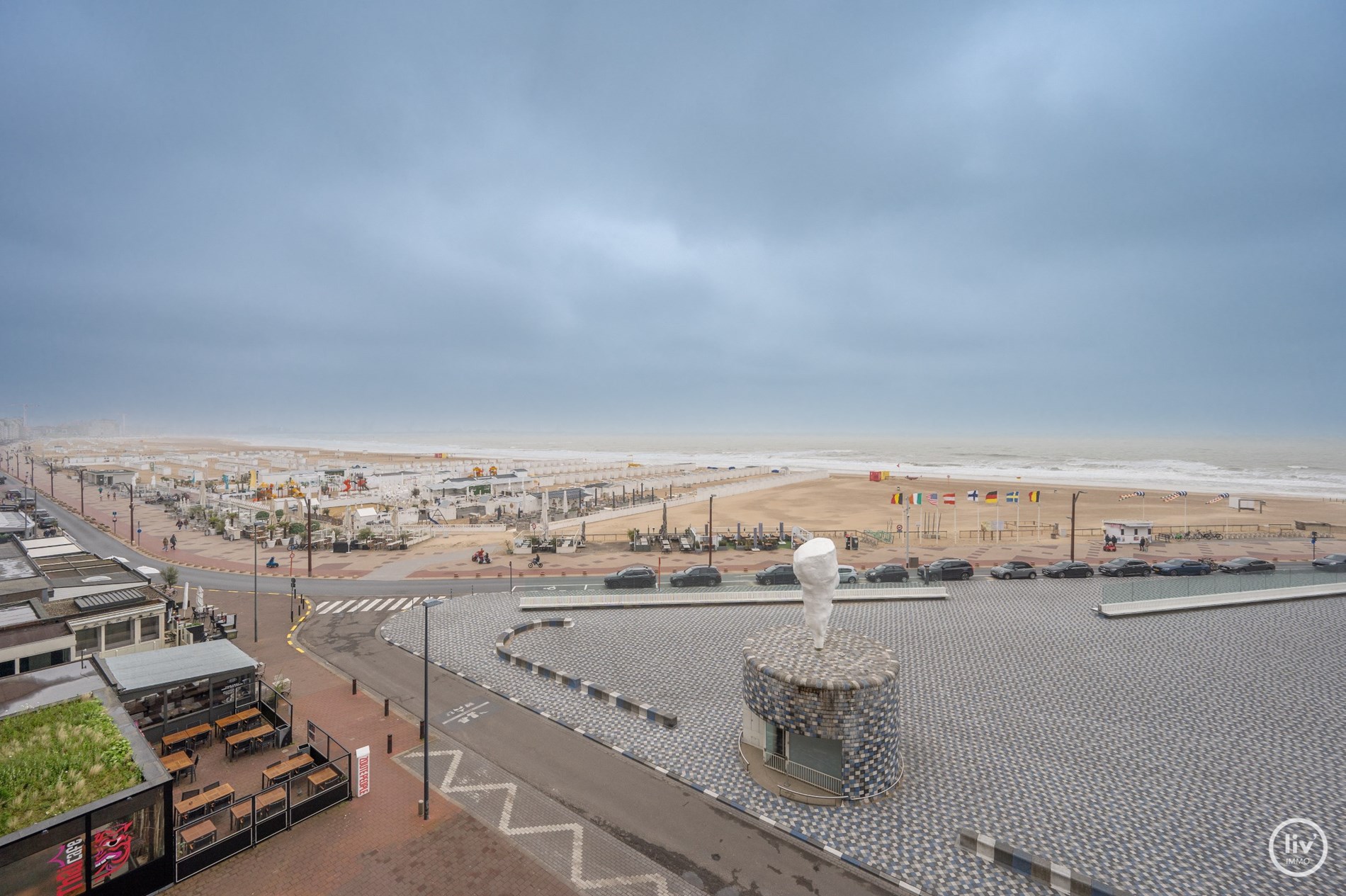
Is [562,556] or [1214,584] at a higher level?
[1214,584]

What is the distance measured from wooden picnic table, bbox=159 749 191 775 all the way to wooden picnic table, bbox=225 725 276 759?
83 cm

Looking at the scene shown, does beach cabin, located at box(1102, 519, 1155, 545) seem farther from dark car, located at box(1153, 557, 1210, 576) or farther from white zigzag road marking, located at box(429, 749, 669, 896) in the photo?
white zigzag road marking, located at box(429, 749, 669, 896)

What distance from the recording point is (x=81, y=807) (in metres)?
9.66

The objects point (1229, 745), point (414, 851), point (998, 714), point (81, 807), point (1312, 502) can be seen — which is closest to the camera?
point (81, 807)

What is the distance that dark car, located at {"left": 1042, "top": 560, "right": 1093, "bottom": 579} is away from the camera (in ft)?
A: 104

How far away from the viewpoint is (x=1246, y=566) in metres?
30.6

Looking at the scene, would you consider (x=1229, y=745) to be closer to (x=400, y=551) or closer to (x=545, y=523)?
(x=545, y=523)

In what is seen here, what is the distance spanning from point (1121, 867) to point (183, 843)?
18.1 meters

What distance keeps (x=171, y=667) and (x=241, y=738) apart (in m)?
3.52

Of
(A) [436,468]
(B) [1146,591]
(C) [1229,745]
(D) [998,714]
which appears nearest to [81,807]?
(D) [998,714]

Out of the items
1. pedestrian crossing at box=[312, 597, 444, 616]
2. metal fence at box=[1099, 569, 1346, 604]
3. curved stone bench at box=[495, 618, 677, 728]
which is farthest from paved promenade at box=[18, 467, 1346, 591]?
curved stone bench at box=[495, 618, 677, 728]

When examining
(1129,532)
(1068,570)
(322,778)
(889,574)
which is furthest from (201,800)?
(1129,532)

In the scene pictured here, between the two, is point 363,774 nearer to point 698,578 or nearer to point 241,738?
point 241,738

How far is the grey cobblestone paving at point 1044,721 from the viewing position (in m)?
11.1
